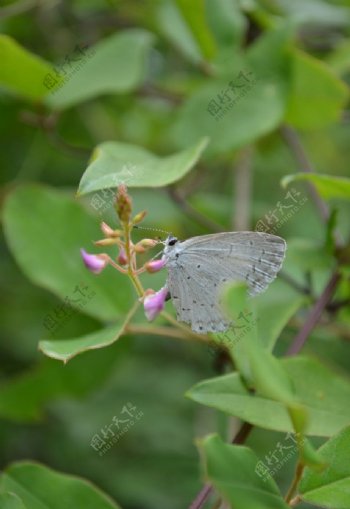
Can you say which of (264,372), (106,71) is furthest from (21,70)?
(264,372)

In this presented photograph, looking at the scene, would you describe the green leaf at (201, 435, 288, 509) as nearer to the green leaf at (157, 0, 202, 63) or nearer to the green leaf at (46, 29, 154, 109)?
the green leaf at (46, 29, 154, 109)

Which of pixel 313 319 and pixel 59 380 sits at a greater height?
pixel 313 319

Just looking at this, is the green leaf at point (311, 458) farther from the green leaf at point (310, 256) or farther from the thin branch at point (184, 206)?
the thin branch at point (184, 206)

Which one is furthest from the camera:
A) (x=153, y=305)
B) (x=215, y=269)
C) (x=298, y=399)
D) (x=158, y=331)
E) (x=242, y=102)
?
(x=242, y=102)

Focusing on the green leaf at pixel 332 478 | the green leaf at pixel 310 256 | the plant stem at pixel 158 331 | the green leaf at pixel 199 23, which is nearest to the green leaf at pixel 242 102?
the green leaf at pixel 199 23

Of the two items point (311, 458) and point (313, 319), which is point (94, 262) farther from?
point (313, 319)

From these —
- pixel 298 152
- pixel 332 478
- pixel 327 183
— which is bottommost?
pixel 298 152

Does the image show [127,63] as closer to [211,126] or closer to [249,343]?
[211,126]
